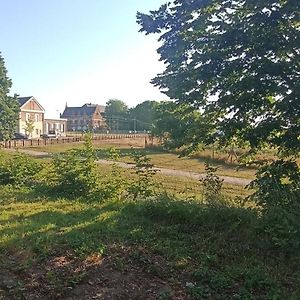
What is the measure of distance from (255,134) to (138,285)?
4381 mm

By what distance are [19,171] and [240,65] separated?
9.10 meters

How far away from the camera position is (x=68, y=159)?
36.4ft

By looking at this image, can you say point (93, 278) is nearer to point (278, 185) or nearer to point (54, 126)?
point (278, 185)

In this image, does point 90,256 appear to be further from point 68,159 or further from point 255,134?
point 68,159

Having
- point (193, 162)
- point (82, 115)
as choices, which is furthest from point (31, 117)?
point (82, 115)

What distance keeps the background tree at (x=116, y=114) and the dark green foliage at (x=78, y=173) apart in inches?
3999

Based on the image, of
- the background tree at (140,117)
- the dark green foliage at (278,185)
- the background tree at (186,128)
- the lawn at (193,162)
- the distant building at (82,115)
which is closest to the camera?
the dark green foliage at (278,185)

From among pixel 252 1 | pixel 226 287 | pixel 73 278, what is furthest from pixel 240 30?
pixel 73 278

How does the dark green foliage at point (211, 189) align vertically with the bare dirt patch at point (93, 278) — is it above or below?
above

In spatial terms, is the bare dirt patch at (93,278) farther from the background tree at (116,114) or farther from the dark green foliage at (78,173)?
the background tree at (116,114)

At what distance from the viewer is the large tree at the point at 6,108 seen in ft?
148

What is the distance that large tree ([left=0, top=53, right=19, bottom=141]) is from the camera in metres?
45.2

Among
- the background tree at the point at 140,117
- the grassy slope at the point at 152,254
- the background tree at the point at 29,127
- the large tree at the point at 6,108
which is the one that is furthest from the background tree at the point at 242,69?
the background tree at the point at 140,117

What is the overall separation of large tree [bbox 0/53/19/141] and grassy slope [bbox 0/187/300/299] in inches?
1593
